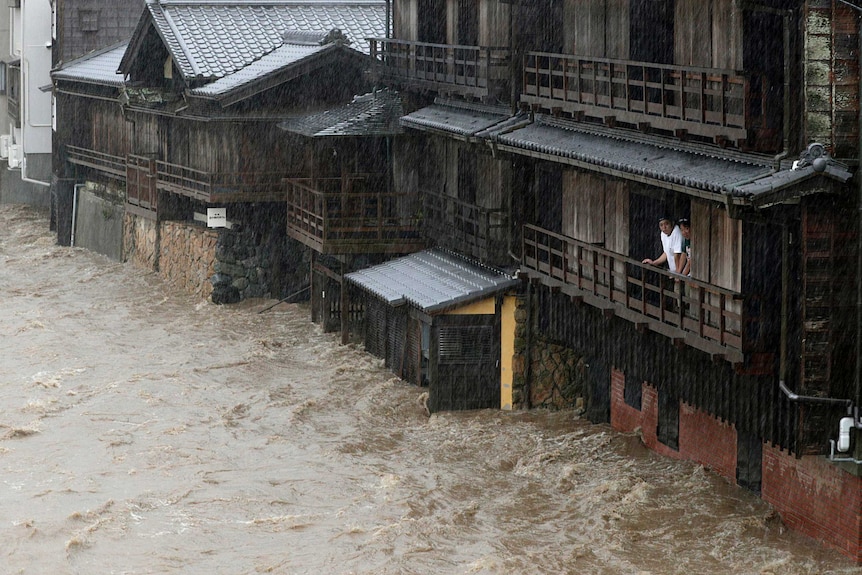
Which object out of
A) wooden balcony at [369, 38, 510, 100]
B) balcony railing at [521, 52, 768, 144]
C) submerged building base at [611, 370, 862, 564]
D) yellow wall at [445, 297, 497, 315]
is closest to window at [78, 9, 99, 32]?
wooden balcony at [369, 38, 510, 100]

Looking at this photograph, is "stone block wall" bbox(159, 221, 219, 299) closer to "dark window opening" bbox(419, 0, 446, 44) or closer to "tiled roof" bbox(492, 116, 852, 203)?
"dark window opening" bbox(419, 0, 446, 44)

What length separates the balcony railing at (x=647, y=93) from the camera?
17.7m

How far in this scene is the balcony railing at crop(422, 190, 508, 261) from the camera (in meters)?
26.1

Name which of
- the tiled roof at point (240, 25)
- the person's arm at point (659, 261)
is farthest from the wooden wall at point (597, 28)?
the tiled roof at point (240, 25)

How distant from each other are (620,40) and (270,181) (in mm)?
14853

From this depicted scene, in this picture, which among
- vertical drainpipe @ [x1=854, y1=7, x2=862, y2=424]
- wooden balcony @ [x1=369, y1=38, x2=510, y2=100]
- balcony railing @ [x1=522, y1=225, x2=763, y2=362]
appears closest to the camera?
vertical drainpipe @ [x1=854, y1=7, x2=862, y2=424]

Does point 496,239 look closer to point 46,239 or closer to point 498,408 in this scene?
point 498,408

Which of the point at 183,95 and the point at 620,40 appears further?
the point at 183,95

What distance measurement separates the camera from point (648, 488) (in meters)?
20.9

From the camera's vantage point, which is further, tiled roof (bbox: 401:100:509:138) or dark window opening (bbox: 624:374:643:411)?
tiled roof (bbox: 401:100:509:138)

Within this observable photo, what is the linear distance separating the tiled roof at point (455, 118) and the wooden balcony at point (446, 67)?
397 mm

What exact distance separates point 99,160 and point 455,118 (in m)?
19.9

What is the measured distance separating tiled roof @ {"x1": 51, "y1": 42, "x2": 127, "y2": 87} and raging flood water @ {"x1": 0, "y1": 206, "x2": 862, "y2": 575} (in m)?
11.7

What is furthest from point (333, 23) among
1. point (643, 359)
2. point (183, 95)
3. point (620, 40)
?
point (643, 359)
